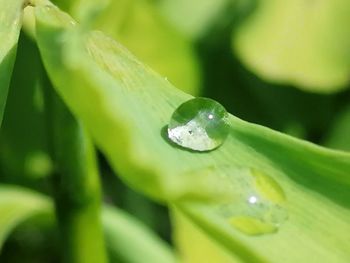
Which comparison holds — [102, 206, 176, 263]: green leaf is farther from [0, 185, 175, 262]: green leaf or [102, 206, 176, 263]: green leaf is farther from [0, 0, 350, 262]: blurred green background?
[0, 0, 350, 262]: blurred green background

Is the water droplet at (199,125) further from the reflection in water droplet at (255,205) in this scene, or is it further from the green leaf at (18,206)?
the green leaf at (18,206)

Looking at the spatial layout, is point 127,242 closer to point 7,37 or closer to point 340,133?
point 340,133

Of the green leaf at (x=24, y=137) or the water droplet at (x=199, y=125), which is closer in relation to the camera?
the water droplet at (x=199, y=125)

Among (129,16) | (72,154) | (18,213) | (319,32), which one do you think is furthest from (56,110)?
(319,32)

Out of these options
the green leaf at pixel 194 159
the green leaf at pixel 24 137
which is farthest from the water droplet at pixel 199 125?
the green leaf at pixel 24 137

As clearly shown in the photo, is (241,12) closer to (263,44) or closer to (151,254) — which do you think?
(263,44)

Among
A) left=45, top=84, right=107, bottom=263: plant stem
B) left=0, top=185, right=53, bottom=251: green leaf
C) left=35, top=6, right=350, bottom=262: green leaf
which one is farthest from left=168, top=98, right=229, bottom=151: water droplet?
left=0, top=185, right=53, bottom=251: green leaf

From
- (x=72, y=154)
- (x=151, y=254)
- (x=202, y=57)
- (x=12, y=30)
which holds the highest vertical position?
(x=12, y=30)

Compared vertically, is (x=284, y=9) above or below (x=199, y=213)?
below
